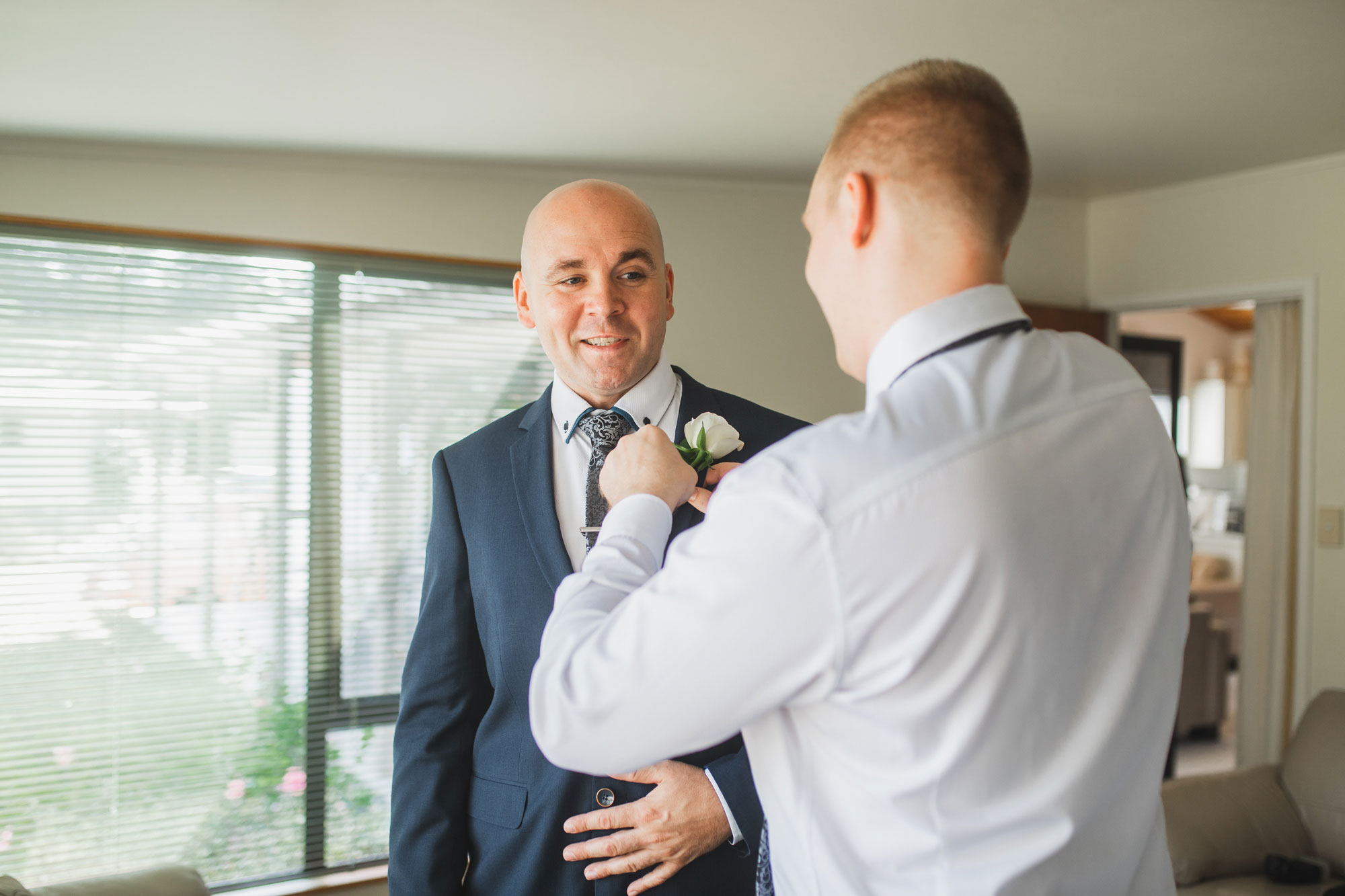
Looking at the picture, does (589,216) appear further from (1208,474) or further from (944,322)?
(1208,474)

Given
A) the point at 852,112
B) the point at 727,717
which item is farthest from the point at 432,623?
the point at 852,112

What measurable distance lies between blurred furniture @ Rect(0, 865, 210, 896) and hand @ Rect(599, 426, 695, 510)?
7.46 feet

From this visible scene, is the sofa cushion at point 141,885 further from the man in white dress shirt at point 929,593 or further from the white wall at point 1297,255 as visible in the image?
the white wall at point 1297,255

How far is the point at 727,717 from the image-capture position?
77 cm

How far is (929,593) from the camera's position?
72cm

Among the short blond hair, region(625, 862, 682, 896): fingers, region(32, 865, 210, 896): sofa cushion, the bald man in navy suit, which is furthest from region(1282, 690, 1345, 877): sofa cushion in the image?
region(32, 865, 210, 896): sofa cushion

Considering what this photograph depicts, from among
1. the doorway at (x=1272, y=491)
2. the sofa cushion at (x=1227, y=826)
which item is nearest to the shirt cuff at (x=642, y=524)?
the sofa cushion at (x=1227, y=826)

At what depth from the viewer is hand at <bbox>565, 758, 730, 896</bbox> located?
50.1 inches

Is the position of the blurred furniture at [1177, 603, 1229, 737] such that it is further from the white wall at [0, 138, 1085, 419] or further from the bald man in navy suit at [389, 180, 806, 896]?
the bald man in navy suit at [389, 180, 806, 896]

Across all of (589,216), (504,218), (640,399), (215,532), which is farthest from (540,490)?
(504,218)

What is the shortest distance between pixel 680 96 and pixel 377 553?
2.13 meters

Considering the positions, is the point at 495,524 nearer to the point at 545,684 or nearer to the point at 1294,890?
the point at 545,684

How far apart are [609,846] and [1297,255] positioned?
14.4ft

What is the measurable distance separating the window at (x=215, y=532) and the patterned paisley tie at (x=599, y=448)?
8.15 ft
